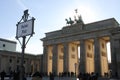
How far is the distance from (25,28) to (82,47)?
40875 millimetres

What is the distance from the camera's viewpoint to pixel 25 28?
565 inches

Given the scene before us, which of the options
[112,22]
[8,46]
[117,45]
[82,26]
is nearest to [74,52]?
[82,26]

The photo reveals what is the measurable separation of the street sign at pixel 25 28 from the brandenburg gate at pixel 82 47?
3239 cm

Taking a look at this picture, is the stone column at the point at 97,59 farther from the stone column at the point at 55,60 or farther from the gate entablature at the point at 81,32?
the stone column at the point at 55,60

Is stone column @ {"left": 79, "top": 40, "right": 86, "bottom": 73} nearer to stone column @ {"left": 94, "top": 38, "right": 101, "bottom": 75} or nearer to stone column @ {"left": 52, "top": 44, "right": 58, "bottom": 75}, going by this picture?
stone column @ {"left": 94, "top": 38, "right": 101, "bottom": 75}

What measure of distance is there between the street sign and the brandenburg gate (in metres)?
32.4

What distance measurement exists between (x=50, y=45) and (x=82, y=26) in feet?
39.4

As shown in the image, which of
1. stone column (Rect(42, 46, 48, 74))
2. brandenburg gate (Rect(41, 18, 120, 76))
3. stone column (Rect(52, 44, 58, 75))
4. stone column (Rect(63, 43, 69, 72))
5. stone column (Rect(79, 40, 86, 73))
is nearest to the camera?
brandenburg gate (Rect(41, 18, 120, 76))

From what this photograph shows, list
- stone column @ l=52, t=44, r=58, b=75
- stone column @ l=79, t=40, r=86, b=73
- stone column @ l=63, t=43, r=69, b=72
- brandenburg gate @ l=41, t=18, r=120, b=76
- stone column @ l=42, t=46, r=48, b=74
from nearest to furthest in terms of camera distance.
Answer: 1. brandenburg gate @ l=41, t=18, r=120, b=76
2. stone column @ l=79, t=40, r=86, b=73
3. stone column @ l=63, t=43, r=69, b=72
4. stone column @ l=52, t=44, r=58, b=75
5. stone column @ l=42, t=46, r=48, b=74

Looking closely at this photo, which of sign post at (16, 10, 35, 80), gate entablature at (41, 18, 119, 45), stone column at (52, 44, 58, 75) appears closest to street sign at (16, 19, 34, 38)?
sign post at (16, 10, 35, 80)

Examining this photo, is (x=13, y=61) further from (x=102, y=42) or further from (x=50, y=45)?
(x=102, y=42)

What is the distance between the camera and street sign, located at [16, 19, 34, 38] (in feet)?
45.7

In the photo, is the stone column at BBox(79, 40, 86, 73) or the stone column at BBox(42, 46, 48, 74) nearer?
the stone column at BBox(79, 40, 86, 73)

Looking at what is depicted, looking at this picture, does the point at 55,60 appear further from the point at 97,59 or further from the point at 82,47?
the point at 97,59
